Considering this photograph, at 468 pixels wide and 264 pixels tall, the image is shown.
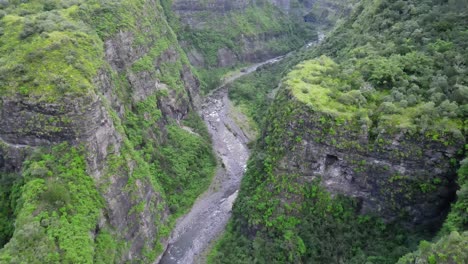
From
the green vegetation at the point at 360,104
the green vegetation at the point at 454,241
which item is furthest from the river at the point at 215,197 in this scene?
the green vegetation at the point at 454,241

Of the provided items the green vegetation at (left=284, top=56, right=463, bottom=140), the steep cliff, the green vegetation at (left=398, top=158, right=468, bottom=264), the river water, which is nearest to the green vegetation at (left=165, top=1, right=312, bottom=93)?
the river water

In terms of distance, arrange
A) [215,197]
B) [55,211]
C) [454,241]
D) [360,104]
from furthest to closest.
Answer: [215,197], [360,104], [55,211], [454,241]

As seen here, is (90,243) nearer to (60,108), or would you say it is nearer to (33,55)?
(60,108)

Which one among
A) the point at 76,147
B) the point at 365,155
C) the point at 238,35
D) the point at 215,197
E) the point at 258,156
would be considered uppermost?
the point at 76,147

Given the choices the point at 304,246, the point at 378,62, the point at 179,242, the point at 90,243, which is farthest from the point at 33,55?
the point at 378,62

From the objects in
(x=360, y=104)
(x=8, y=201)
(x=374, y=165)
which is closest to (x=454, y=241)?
(x=374, y=165)

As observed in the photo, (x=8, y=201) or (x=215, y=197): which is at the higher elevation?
(x=8, y=201)

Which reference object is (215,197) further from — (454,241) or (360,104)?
(454,241)

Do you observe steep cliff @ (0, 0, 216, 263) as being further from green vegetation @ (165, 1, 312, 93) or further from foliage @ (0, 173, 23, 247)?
green vegetation @ (165, 1, 312, 93)
